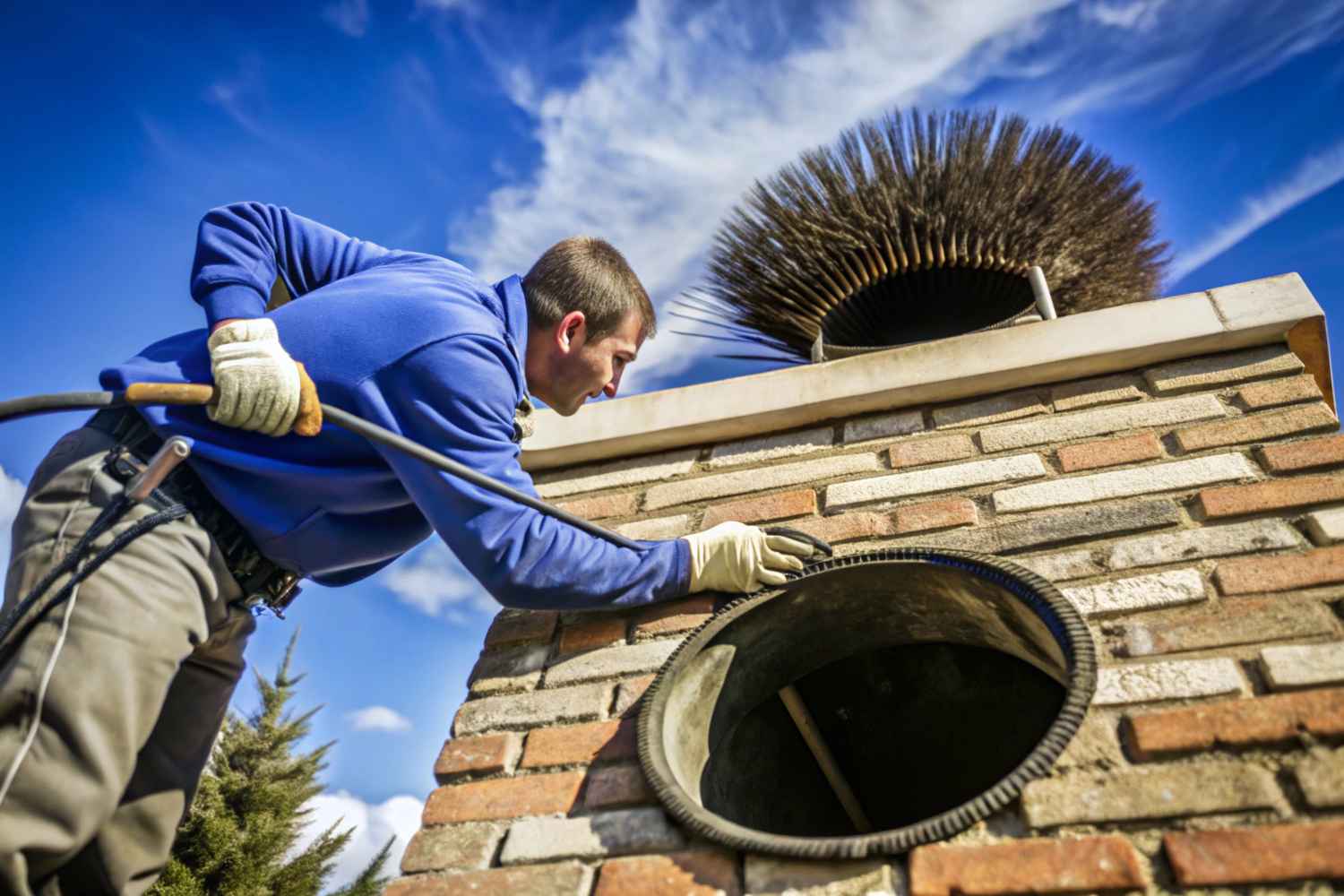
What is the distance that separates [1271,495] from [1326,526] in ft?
0.31

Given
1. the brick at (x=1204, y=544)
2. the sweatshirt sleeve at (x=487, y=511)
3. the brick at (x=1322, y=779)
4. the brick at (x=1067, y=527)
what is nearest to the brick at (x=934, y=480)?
the brick at (x=1067, y=527)

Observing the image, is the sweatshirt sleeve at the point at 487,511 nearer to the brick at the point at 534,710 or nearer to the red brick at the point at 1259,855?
the brick at the point at 534,710

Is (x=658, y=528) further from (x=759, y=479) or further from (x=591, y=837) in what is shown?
(x=591, y=837)

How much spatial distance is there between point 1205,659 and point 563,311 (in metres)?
1.49

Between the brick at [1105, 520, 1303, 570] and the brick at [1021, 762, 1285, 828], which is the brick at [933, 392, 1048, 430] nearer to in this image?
the brick at [1105, 520, 1303, 570]

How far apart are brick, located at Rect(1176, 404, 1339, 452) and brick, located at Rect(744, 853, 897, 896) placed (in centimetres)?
102

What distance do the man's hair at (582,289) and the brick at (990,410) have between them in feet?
2.58

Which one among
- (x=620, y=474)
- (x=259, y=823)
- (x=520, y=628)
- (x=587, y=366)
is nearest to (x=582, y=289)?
(x=587, y=366)

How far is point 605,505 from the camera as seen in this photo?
2.13 meters

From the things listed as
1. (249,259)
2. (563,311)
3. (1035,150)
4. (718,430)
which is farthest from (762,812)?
(1035,150)

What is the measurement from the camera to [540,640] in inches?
72.7

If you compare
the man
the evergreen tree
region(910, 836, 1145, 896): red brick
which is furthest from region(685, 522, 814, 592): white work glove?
the evergreen tree

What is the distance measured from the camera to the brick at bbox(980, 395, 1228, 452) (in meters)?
1.80

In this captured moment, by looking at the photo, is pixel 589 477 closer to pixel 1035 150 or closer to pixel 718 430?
pixel 718 430
